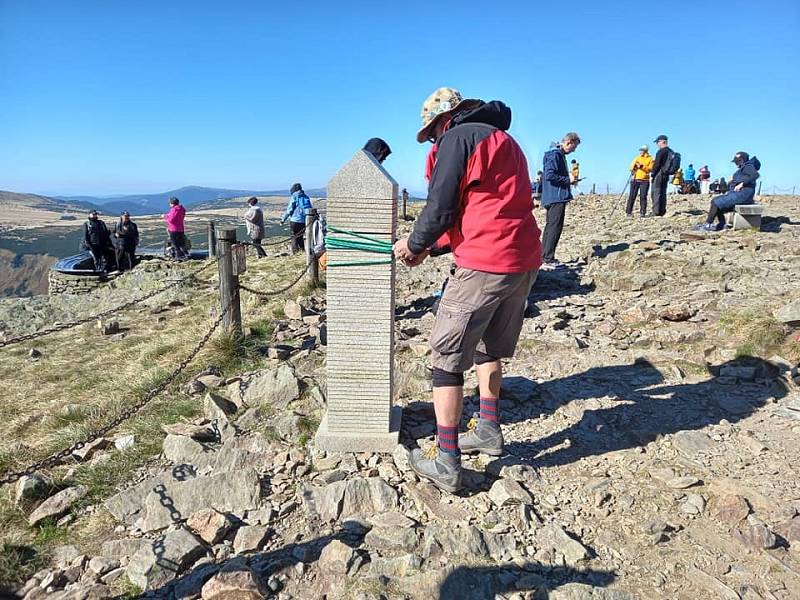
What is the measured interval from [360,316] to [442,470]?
1.14m

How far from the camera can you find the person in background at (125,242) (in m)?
17.7

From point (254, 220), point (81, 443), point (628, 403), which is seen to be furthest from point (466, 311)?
point (254, 220)

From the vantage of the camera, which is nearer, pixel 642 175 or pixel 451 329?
pixel 451 329

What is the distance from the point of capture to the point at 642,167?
13180mm

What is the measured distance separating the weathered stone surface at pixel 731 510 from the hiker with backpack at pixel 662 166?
10732 millimetres

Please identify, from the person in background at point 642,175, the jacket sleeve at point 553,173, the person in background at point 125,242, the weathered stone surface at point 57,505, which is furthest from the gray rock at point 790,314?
the person in background at point 125,242

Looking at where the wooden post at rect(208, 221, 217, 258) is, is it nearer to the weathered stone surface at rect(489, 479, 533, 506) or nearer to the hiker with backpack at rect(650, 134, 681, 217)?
the hiker with backpack at rect(650, 134, 681, 217)

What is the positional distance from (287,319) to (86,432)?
3.21 metres

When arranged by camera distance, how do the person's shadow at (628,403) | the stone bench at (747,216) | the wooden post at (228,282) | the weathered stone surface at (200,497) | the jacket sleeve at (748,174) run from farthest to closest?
the jacket sleeve at (748,174) < the stone bench at (747,216) < the wooden post at (228,282) < the person's shadow at (628,403) < the weathered stone surface at (200,497)

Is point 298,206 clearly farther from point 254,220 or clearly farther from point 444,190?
point 444,190

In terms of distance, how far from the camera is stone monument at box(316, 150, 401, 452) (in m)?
3.26

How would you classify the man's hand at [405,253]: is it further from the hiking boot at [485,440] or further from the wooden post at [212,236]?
the wooden post at [212,236]

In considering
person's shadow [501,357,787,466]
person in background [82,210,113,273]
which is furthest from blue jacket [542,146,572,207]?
person in background [82,210,113,273]

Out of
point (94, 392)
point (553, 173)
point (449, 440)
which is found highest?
point (553, 173)
